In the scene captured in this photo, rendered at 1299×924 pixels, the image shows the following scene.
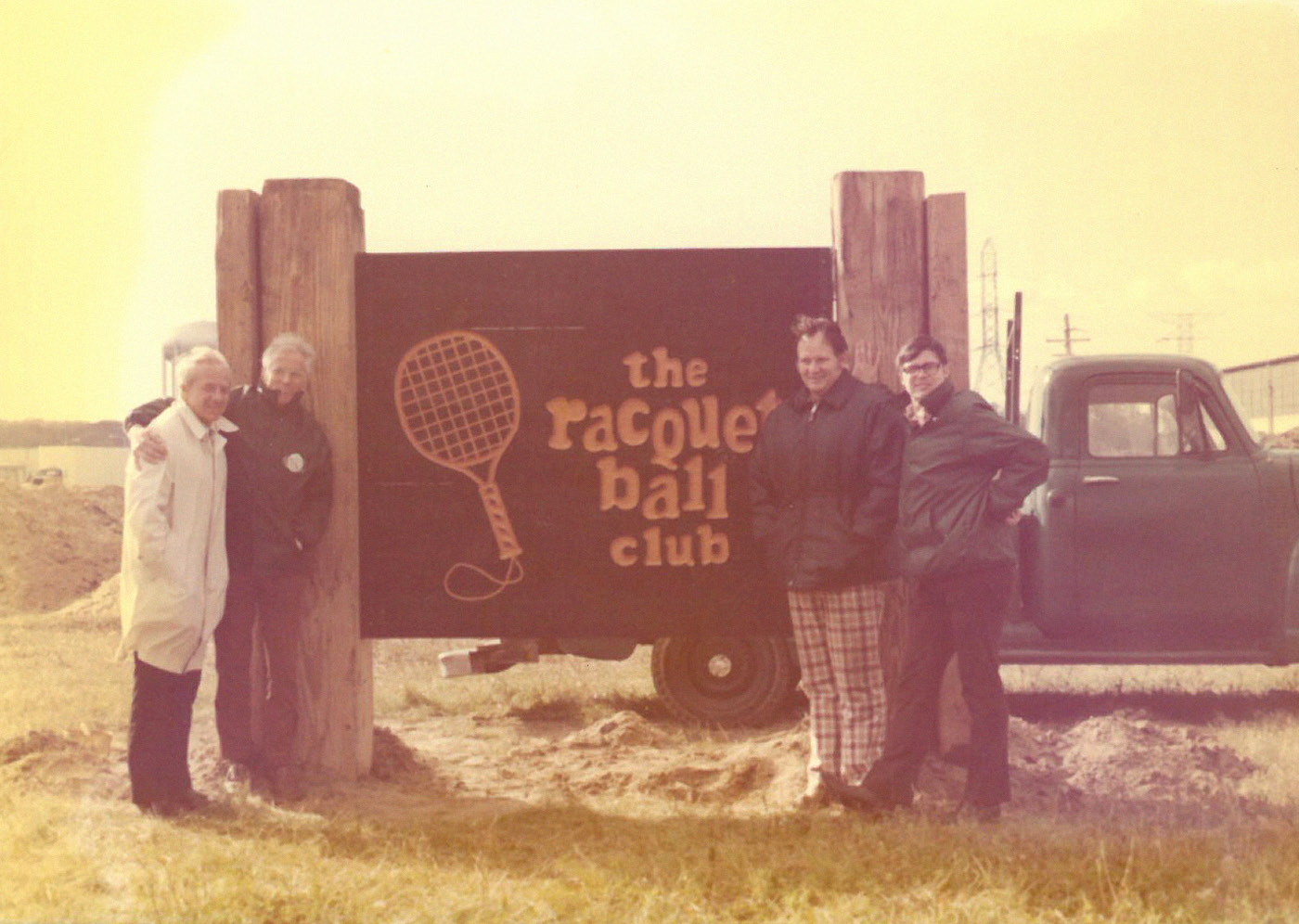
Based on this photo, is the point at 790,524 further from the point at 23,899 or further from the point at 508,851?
the point at 23,899

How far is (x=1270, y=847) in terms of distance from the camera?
16.4 feet

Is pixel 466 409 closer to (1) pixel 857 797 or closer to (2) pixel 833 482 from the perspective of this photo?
(2) pixel 833 482

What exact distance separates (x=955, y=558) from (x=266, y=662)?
298cm

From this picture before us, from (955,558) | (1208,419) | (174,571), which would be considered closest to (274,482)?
(174,571)

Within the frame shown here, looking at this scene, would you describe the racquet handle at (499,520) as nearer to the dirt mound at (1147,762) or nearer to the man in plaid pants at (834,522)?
the man in plaid pants at (834,522)

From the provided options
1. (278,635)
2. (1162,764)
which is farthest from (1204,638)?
(278,635)

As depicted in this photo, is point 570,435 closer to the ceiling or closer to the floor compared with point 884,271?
closer to the floor

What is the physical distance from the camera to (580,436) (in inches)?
240

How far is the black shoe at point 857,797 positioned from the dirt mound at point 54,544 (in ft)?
46.2

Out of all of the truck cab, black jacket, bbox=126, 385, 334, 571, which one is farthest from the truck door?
black jacket, bbox=126, 385, 334, 571

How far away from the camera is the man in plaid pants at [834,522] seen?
5.38 metres

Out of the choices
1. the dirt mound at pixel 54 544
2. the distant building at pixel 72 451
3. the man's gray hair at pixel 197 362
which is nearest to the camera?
the man's gray hair at pixel 197 362

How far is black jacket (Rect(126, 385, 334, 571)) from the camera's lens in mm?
5867

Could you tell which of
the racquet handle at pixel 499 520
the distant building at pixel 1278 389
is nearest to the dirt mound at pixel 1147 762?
the racquet handle at pixel 499 520
